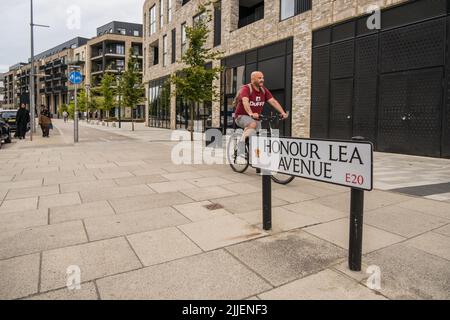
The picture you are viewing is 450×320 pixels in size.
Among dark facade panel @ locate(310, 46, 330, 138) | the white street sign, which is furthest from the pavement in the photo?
dark facade panel @ locate(310, 46, 330, 138)

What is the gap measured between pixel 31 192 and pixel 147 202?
86.0 inches

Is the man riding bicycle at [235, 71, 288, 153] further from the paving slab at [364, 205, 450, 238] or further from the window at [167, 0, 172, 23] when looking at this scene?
the window at [167, 0, 172, 23]

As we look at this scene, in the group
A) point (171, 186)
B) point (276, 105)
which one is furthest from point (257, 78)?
point (171, 186)

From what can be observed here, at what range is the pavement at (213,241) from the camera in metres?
2.52

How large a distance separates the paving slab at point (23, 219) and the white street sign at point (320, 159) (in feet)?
8.77

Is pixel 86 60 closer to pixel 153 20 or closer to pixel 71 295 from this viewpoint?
pixel 153 20

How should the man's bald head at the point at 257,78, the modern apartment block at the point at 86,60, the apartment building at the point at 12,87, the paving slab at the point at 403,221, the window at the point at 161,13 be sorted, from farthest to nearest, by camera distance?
the apartment building at the point at 12,87
the modern apartment block at the point at 86,60
the window at the point at 161,13
the man's bald head at the point at 257,78
the paving slab at the point at 403,221

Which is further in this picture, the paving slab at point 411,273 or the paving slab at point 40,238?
the paving slab at point 40,238

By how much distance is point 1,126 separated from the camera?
46.9 feet

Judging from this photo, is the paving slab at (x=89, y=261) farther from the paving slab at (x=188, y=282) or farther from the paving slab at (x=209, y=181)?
the paving slab at (x=209, y=181)

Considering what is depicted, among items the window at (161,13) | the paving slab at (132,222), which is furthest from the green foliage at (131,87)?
the paving slab at (132,222)

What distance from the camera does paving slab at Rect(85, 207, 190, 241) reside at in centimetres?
372

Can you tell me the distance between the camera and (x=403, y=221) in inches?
162

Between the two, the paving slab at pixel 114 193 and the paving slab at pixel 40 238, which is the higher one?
the paving slab at pixel 114 193
